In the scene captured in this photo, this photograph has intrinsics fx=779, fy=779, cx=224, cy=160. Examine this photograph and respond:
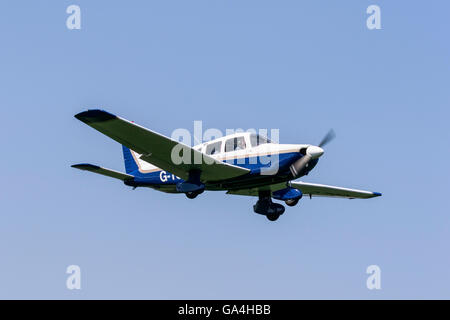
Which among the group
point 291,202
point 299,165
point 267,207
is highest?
point 299,165

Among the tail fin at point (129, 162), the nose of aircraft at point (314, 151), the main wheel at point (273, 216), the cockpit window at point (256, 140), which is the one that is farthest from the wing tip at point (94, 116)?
the main wheel at point (273, 216)

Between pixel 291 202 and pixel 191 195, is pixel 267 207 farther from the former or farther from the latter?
pixel 191 195

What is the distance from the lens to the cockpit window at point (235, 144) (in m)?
27.5

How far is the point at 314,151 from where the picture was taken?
86.4ft

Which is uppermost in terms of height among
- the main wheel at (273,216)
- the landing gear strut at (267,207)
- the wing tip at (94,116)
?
the wing tip at (94,116)

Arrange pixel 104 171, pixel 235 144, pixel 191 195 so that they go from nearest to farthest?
pixel 191 195 < pixel 235 144 < pixel 104 171

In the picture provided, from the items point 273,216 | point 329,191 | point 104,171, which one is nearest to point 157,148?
point 104,171

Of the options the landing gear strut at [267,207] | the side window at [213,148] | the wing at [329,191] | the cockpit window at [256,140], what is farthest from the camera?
the wing at [329,191]

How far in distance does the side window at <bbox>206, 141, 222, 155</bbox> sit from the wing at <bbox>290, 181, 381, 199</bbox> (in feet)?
13.7

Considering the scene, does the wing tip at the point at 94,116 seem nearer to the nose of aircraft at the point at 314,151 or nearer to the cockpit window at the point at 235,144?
the cockpit window at the point at 235,144

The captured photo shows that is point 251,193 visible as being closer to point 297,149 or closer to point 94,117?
point 297,149

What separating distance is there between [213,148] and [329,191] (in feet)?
20.6
